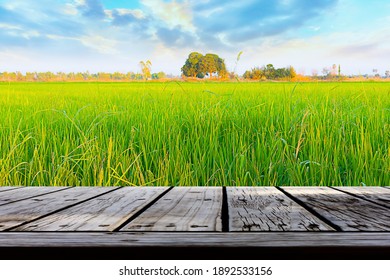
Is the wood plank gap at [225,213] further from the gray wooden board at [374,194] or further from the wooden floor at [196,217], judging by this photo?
the gray wooden board at [374,194]

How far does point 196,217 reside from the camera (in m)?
1.60

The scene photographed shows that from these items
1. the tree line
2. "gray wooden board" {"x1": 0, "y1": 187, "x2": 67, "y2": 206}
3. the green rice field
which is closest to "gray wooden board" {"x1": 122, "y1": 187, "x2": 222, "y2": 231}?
"gray wooden board" {"x1": 0, "y1": 187, "x2": 67, "y2": 206}

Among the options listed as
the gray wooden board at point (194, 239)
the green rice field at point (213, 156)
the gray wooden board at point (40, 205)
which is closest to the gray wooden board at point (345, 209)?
the gray wooden board at point (194, 239)

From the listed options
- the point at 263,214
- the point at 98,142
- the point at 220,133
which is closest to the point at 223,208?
the point at 263,214

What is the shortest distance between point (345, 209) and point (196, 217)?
0.65 meters

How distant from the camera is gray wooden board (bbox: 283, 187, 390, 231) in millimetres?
1490

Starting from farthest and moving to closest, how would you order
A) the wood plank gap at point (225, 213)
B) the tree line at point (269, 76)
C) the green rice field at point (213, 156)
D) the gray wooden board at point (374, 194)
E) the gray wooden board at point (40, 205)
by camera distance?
1. the tree line at point (269, 76)
2. the green rice field at point (213, 156)
3. the gray wooden board at point (374, 194)
4. the gray wooden board at point (40, 205)
5. the wood plank gap at point (225, 213)

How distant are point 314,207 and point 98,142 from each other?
224cm

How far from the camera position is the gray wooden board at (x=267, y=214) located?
145 cm

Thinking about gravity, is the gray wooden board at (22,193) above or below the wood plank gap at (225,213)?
below

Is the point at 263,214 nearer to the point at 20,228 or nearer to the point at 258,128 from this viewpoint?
the point at 20,228

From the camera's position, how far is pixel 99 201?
6.49ft

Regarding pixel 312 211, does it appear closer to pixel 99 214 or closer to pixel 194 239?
pixel 194 239

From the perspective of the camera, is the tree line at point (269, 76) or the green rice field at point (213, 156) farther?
the tree line at point (269, 76)
